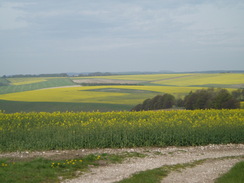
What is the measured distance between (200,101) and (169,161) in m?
22.0

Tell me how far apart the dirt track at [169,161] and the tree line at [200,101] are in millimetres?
16438

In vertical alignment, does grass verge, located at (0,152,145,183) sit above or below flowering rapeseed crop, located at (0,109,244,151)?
below

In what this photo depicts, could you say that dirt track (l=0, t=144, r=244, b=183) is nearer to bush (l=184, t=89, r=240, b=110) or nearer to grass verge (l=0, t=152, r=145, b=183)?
grass verge (l=0, t=152, r=145, b=183)

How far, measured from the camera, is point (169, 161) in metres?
12.0

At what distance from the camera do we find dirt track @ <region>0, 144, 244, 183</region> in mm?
9734

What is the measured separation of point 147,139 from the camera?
49.2ft

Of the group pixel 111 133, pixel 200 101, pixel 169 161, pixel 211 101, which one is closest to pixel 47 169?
pixel 169 161

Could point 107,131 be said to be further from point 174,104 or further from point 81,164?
point 174,104

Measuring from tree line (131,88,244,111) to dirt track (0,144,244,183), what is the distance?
1644 centimetres

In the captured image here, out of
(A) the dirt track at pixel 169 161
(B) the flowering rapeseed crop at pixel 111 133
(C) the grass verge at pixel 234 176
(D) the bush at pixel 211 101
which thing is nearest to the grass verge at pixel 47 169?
(A) the dirt track at pixel 169 161

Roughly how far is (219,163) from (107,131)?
5.52 meters

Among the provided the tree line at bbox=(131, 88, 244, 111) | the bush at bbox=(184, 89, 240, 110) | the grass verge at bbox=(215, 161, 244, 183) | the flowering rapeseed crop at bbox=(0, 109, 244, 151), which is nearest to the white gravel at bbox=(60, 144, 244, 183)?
the grass verge at bbox=(215, 161, 244, 183)

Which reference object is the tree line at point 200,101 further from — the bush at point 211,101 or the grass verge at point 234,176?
the grass verge at point 234,176

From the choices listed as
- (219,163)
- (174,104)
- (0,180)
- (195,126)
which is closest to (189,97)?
(174,104)
